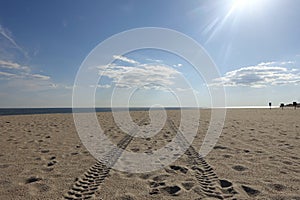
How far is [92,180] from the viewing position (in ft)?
17.1

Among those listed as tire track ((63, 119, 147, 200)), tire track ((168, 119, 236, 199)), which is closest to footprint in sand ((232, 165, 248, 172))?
tire track ((168, 119, 236, 199))

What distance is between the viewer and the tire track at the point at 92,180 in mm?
4405

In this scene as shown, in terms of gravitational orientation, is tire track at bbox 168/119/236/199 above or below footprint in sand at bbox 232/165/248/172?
below

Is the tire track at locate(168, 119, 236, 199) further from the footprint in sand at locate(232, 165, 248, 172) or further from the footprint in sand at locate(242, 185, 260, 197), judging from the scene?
the footprint in sand at locate(232, 165, 248, 172)

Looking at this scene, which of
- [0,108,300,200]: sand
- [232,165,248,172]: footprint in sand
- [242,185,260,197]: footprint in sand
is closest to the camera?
[242,185,260,197]: footprint in sand

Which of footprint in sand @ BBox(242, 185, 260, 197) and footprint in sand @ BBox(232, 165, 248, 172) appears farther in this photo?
footprint in sand @ BBox(232, 165, 248, 172)

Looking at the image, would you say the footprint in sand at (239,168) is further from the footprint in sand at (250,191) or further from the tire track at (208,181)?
the footprint in sand at (250,191)

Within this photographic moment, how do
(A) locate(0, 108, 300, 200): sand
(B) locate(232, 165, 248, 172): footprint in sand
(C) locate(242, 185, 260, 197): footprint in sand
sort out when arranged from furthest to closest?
(B) locate(232, 165, 248, 172): footprint in sand → (A) locate(0, 108, 300, 200): sand → (C) locate(242, 185, 260, 197): footprint in sand

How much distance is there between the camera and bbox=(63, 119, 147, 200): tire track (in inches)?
173

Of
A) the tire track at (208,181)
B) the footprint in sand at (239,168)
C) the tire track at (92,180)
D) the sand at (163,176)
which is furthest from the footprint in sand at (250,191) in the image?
the tire track at (92,180)

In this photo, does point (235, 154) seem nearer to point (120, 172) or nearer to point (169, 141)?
point (169, 141)

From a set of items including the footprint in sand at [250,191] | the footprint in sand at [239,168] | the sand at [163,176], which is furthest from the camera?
the footprint in sand at [239,168]

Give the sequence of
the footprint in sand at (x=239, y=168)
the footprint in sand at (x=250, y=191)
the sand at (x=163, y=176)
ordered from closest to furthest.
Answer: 1. the footprint in sand at (x=250, y=191)
2. the sand at (x=163, y=176)
3. the footprint in sand at (x=239, y=168)

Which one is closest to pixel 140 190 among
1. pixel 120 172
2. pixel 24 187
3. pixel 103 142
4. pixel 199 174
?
pixel 120 172
